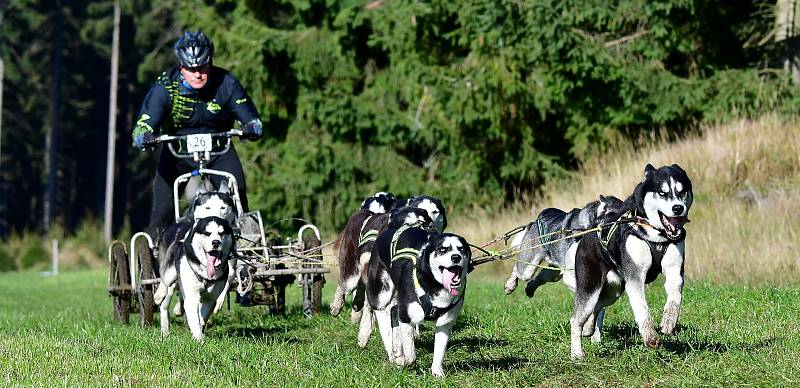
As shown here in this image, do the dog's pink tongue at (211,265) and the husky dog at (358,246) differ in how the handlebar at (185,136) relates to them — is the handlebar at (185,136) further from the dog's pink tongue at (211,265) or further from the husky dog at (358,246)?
the dog's pink tongue at (211,265)

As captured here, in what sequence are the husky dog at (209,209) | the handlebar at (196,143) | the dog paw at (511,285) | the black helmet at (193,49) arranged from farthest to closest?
the black helmet at (193,49), the handlebar at (196,143), the husky dog at (209,209), the dog paw at (511,285)

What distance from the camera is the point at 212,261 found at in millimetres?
9688

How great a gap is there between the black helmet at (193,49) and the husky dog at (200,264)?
71.3 inches

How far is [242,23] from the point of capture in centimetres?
2775

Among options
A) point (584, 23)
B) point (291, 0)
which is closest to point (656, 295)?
point (584, 23)

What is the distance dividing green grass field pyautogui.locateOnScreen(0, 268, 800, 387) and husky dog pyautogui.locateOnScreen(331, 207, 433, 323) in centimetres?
44

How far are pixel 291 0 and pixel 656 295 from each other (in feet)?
55.8

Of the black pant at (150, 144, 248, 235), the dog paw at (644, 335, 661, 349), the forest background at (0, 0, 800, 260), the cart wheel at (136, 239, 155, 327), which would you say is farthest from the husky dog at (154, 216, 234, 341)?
the forest background at (0, 0, 800, 260)

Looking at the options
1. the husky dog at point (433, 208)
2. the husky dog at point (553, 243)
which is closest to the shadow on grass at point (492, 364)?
the husky dog at point (553, 243)

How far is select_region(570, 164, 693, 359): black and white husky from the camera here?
25.2 ft

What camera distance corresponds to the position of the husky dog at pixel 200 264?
9617 mm

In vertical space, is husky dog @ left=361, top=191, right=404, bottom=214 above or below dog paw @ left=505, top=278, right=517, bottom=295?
above

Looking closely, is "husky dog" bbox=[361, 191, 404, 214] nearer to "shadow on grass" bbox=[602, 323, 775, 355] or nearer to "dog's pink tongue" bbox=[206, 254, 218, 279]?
"dog's pink tongue" bbox=[206, 254, 218, 279]

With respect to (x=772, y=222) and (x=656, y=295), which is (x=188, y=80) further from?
(x=772, y=222)
